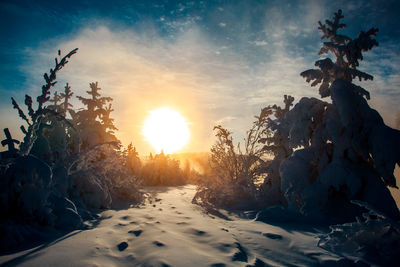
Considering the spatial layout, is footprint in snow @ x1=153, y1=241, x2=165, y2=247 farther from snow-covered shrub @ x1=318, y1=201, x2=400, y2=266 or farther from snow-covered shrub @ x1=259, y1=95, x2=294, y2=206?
snow-covered shrub @ x1=259, y1=95, x2=294, y2=206

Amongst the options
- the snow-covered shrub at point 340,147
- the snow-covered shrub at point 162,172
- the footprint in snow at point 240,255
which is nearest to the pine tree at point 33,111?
the footprint in snow at point 240,255

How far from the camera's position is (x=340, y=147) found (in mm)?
7152

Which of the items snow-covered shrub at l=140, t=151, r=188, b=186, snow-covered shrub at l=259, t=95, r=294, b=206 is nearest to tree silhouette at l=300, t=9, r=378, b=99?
snow-covered shrub at l=259, t=95, r=294, b=206

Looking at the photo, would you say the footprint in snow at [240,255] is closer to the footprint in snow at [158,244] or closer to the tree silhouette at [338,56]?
the footprint in snow at [158,244]

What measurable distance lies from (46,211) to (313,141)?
8.37 metres

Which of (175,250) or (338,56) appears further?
(338,56)

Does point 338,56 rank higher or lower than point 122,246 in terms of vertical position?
higher

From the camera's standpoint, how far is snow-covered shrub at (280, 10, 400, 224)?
6.27m

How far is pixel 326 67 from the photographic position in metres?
7.81

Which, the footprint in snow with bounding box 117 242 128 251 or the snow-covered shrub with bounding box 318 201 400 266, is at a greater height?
the snow-covered shrub with bounding box 318 201 400 266

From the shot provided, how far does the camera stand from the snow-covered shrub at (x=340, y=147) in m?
6.27

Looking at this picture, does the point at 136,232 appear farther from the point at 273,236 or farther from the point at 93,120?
the point at 93,120

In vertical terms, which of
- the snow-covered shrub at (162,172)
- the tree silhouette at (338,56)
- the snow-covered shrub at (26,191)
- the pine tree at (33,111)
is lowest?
the snow-covered shrub at (162,172)

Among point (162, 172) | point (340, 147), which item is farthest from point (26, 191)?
point (162, 172)
